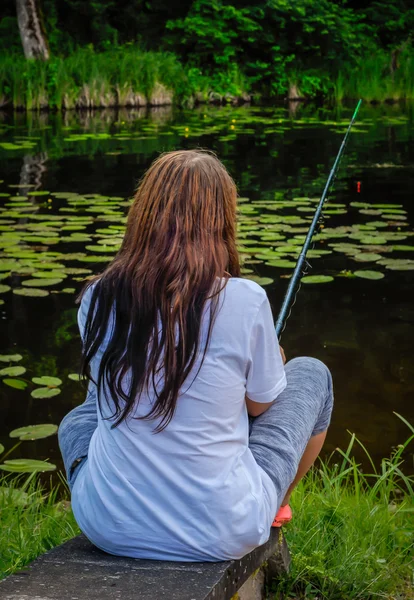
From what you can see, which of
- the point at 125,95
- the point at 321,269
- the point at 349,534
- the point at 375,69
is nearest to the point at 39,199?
the point at 321,269

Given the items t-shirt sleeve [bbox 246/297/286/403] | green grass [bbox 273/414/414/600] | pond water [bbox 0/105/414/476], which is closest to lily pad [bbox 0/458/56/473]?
pond water [bbox 0/105/414/476]

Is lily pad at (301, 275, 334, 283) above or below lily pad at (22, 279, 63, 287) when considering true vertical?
below

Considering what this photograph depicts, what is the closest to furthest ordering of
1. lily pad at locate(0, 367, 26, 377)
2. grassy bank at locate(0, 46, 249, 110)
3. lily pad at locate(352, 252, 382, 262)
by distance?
lily pad at locate(0, 367, 26, 377)
lily pad at locate(352, 252, 382, 262)
grassy bank at locate(0, 46, 249, 110)

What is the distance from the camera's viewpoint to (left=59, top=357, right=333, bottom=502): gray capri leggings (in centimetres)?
169

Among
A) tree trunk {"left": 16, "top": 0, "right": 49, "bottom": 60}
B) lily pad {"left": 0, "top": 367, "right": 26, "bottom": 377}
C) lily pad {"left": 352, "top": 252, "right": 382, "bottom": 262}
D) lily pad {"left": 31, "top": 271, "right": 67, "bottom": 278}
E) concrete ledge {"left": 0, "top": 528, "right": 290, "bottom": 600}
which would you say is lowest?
lily pad {"left": 0, "top": 367, "right": 26, "bottom": 377}

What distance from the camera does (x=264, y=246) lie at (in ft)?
17.5

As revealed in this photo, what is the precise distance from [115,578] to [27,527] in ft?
2.31

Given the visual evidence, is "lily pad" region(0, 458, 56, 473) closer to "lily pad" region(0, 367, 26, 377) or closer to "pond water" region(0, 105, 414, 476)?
"pond water" region(0, 105, 414, 476)

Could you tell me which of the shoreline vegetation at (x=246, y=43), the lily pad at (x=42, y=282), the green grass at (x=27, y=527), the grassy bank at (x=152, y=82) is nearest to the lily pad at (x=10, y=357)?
the lily pad at (x=42, y=282)

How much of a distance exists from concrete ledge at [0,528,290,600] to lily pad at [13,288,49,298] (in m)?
2.71

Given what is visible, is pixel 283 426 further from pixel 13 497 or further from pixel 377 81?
pixel 377 81

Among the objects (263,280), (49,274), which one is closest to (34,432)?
(49,274)

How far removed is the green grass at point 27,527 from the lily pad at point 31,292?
194 cm

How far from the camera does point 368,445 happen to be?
2.97m
